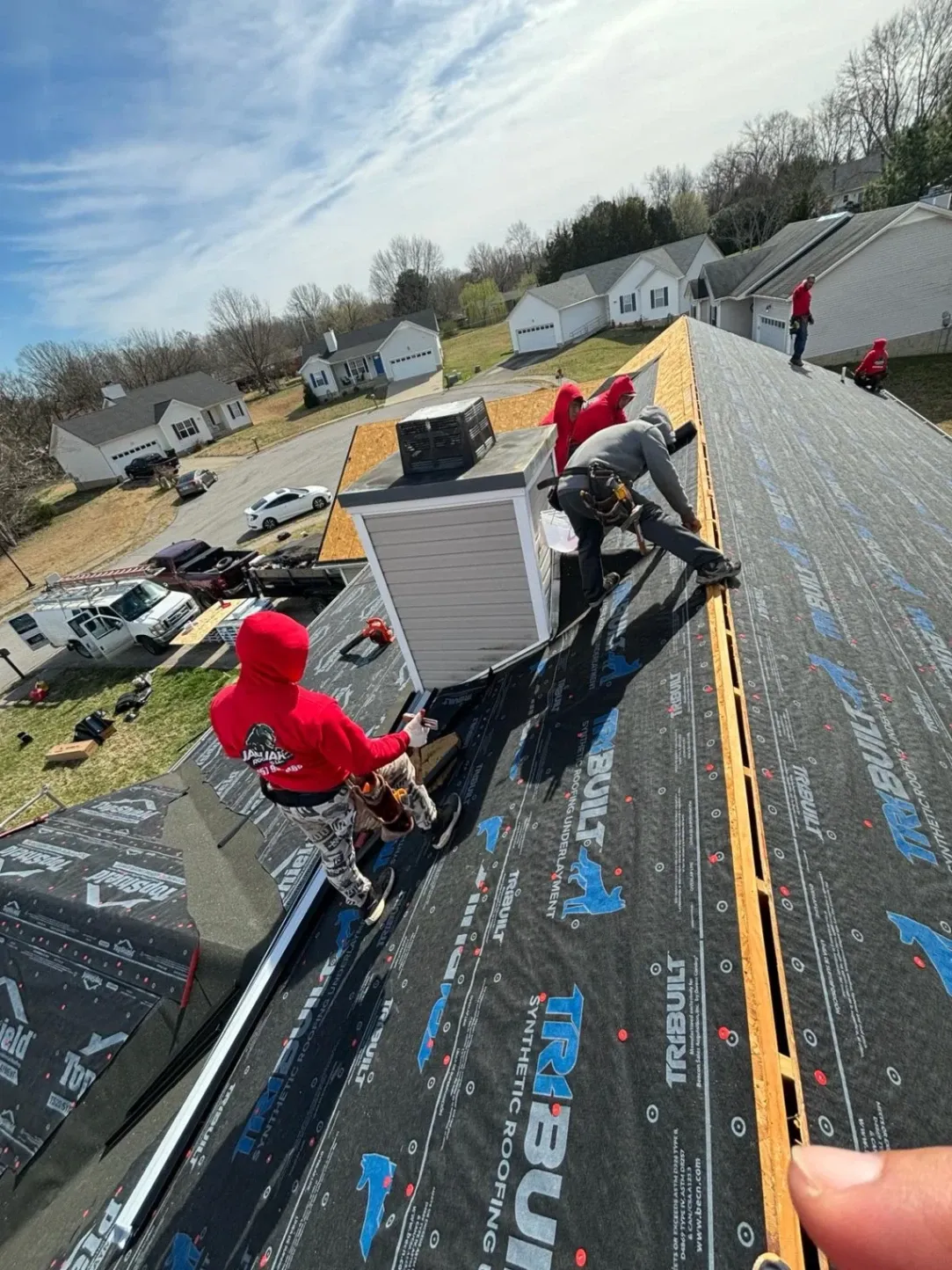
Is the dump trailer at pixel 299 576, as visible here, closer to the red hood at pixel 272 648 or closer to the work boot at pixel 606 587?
the work boot at pixel 606 587

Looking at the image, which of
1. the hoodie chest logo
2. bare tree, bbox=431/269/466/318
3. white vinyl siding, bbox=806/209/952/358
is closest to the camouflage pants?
the hoodie chest logo

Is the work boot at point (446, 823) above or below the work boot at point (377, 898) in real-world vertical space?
above

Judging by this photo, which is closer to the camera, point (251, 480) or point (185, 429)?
point (251, 480)

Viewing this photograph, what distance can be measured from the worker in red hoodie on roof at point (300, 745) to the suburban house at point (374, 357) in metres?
53.2

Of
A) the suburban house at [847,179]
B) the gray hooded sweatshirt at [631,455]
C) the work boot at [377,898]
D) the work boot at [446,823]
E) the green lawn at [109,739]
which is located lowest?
the green lawn at [109,739]

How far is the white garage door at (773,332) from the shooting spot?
25812 mm

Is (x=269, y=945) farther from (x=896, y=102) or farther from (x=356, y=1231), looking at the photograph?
(x=896, y=102)

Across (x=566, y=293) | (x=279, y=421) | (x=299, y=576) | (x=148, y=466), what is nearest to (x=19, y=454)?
(x=148, y=466)

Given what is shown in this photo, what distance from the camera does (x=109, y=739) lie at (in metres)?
12.4

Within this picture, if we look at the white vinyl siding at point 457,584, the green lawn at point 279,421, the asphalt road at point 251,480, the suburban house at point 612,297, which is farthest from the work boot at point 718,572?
the suburban house at point 612,297

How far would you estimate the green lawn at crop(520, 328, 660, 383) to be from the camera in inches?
1337

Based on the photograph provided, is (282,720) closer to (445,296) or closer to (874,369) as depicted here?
(874,369)

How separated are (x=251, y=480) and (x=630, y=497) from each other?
33064 mm

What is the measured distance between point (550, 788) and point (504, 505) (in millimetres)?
2583
